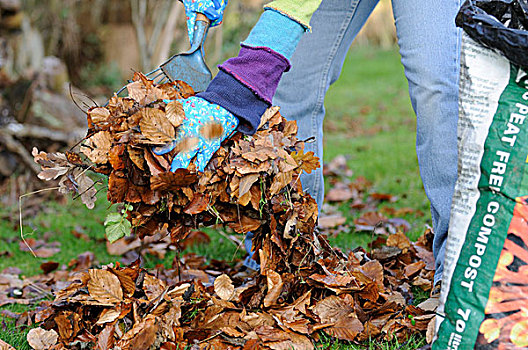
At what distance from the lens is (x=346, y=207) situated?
3.41m

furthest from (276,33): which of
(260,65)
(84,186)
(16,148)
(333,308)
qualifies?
(16,148)

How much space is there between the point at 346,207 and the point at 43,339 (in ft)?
6.98

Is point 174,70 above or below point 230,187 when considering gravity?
above

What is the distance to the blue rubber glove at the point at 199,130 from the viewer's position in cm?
155

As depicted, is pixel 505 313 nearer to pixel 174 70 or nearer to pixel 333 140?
pixel 174 70

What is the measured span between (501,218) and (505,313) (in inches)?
9.2

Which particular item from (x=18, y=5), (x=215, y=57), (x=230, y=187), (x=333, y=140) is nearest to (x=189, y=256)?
(x=230, y=187)

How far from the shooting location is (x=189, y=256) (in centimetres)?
252

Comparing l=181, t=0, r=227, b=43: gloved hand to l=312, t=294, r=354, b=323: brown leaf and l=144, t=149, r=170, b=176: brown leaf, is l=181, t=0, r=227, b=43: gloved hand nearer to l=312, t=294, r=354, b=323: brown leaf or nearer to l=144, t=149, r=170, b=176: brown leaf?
l=144, t=149, r=170, b=176: brown leaf

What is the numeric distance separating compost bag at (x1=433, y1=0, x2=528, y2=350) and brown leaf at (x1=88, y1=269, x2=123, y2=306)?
0.98 meters

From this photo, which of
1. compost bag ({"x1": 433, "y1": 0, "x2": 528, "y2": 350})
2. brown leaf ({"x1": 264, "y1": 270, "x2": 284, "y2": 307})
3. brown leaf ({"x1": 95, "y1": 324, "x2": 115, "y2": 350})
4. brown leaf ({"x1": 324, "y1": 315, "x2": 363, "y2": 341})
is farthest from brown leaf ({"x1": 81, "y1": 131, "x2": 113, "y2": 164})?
compost bag ({"x1": 433, "y1": 0, "x2": 528, "y2": 350})

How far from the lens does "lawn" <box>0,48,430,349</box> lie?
270 cm

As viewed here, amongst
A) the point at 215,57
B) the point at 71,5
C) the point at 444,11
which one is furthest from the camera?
the point at 71,5

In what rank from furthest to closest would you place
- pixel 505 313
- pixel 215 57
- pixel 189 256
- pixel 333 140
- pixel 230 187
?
pixel 215 57 < pixel 333 140 < pixel 189 256 < pixel 230 187 < pixel 505 313
